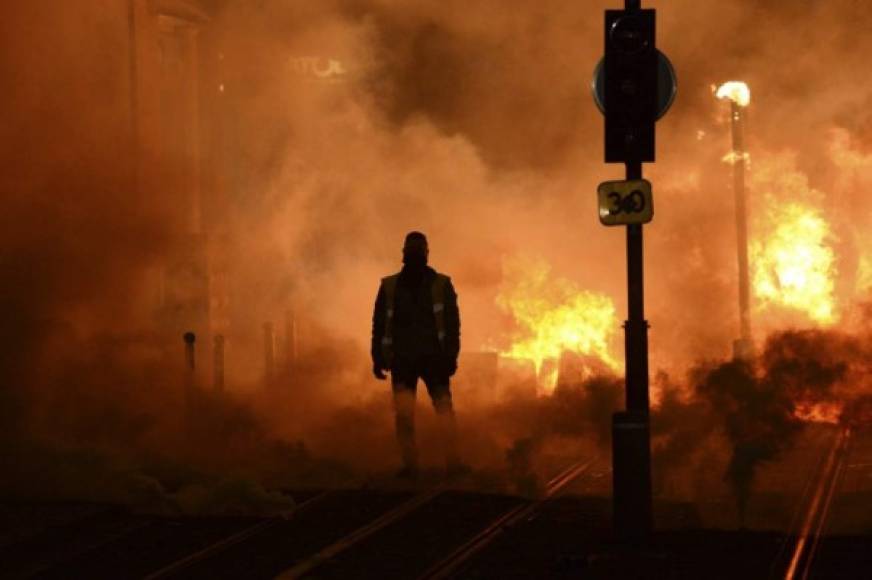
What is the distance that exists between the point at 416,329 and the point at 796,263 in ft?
56.4

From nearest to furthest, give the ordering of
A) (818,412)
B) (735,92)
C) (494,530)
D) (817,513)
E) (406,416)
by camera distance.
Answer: (494,530) → (817,513) → (406,416) → (818,412) → (735,92)

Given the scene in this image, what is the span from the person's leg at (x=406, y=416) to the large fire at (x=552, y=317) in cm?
955

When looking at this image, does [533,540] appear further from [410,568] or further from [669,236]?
[669,236]

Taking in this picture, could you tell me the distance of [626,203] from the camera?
1041 cm

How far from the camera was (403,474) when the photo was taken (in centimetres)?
1340

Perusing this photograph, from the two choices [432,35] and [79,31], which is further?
[432,35]

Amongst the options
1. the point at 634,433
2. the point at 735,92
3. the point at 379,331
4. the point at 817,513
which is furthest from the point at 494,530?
the point at 735,92

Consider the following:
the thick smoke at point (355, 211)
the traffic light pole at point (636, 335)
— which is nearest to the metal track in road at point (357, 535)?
the thick smoke at point (355, 211)

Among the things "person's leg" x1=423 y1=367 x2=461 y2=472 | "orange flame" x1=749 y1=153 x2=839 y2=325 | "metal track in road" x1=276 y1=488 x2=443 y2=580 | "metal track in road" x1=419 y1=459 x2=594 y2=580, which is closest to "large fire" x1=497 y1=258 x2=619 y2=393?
"orange flame" x1=749 y1=153 x2=839 y2=325

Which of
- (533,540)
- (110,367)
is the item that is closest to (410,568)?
(533,540)

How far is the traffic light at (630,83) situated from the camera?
1045cm

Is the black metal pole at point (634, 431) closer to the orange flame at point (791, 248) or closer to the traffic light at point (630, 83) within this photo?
the traffic light at point (630, 83)

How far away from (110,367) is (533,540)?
6.95m

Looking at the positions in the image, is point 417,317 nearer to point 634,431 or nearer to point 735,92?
point 634,431
